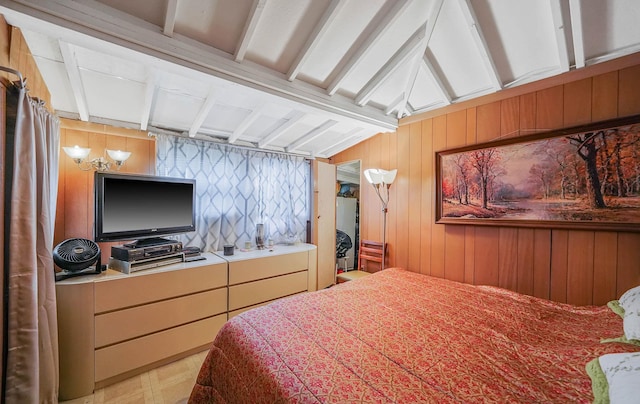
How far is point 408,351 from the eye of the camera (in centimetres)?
119

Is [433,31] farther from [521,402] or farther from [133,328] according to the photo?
[133,328]

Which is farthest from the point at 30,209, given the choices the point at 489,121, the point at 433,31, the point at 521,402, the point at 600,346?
the point at 489,121

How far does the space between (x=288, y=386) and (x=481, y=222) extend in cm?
210

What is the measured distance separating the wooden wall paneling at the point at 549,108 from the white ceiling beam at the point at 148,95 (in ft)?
9.58

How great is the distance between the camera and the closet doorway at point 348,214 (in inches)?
181

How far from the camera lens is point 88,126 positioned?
7.27 feet

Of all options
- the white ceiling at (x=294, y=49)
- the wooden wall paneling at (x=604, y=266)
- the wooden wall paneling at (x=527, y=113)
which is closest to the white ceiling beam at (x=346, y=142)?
the white ceiling at (x=294, y=49)

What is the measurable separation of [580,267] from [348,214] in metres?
3.39

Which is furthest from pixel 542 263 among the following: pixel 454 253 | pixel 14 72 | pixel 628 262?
pixel 14 72

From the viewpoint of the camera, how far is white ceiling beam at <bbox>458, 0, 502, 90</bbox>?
1490 millimetres

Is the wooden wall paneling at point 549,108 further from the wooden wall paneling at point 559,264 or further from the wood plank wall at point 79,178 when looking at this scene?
the wood plank wall at point 79,178

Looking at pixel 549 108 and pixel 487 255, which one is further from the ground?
pixel 549 108

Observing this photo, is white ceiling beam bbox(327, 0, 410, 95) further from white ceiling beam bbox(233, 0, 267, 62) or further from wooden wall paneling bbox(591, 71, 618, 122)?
wooden wall paneling bbox(591, 71, 618, 122)

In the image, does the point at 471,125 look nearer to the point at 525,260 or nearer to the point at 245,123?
the point at 525,260
